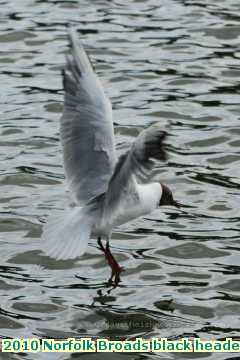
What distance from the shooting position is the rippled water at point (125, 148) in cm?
781

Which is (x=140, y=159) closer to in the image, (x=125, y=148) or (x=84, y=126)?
(x=84, y=126)

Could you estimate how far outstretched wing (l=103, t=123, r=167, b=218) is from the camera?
7.09 metres

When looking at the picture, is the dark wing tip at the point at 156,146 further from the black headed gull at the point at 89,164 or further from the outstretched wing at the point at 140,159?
the black headed gull at the point at 89,164

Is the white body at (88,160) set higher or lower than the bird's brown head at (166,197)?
higher

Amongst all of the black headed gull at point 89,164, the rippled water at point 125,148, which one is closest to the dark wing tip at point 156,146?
the black headed gull at point 89,164

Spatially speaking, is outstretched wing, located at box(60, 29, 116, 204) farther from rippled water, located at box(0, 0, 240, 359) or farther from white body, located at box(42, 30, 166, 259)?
rippled water, located at box(0, 0, 240, 359)

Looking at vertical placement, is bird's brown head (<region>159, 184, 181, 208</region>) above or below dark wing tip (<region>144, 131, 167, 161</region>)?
below

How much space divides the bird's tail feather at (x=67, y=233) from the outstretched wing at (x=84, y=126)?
0.24m

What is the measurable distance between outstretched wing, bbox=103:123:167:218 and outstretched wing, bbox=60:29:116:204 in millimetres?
492

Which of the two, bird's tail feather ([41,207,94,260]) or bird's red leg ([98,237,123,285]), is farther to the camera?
bird's red leg ([98,237,123,285])

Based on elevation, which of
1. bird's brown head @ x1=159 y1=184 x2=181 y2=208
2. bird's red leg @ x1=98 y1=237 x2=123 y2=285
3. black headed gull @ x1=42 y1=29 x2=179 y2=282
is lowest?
bird's red leg @ x1=98 y1=237 x2=123 y2=285

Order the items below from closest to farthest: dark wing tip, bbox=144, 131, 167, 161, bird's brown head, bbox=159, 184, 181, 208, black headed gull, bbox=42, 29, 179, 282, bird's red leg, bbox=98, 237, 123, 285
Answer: dark wing tip, bbox=144, 131, 167, 161 → black headed gull, bbox=42, 29, 179, 282 → bird's red leg, bbox=98, 237, 123, 285 → bird's brown head, bbox=159, 184, 181, 208

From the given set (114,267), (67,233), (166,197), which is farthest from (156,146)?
(166,197)

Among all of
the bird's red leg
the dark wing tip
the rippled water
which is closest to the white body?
the bird's red leg
